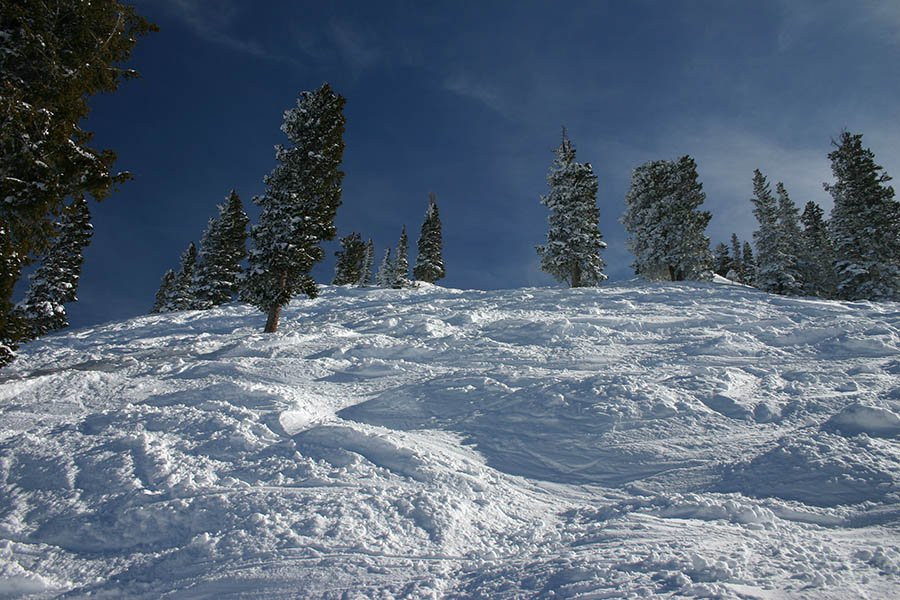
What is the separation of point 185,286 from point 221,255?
1046 cm

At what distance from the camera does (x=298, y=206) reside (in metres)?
19.0

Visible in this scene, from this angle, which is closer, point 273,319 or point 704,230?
point 273,319

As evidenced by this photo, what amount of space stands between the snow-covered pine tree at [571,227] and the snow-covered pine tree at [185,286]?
34909 mm

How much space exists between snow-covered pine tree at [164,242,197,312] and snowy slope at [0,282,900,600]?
36.5 meters

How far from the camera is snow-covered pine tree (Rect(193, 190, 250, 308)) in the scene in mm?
41438

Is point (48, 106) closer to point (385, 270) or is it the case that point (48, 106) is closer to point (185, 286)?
point (185, 286)

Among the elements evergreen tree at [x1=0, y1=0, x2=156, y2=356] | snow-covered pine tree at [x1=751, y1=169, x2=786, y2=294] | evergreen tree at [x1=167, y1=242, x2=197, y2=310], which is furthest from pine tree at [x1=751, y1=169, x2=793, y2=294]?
evergreen tree at [x1=167, y1=242, x2=197, y2=310]

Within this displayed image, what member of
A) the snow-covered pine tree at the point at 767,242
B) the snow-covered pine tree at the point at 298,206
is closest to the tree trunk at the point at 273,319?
the snow-covered pine tree at the point at 298,206

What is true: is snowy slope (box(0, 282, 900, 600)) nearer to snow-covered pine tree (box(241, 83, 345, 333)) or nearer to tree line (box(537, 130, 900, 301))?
snow-covered pine tree (box(241, 83, 345, 333))

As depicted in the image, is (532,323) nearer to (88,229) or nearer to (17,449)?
(17,449)

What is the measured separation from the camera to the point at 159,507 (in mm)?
5168

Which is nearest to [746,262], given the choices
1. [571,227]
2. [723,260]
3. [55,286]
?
[723,260]

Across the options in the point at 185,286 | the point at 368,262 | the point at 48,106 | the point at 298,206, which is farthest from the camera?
the point at 368,262

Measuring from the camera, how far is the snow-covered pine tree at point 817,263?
33156 mm
